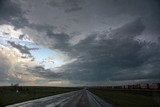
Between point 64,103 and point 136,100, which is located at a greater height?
point 136,100

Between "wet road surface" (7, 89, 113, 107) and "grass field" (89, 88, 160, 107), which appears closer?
"wet road surface" (7, 89, 113, 107)

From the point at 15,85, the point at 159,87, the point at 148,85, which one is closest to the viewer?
the point at 159,87

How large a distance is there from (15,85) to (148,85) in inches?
2557

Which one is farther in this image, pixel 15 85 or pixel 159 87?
pixel 15 85

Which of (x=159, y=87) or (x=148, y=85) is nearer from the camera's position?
(x=159, y=87)

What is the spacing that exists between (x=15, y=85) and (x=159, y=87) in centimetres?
7491

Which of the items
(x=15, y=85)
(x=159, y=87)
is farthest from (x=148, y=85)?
(x=15, y=85)

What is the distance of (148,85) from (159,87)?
1689cm

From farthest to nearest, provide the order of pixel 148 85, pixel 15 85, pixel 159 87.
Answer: pixel 15 85
pixel 148 85
pixel 159 87

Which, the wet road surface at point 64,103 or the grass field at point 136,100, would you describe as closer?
the wet road surface at point 64,103

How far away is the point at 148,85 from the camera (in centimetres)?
9875

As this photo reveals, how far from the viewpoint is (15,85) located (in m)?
134

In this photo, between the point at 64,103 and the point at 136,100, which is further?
the point at 136,100

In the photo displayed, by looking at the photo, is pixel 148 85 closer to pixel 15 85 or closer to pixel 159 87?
pixel 159 87
